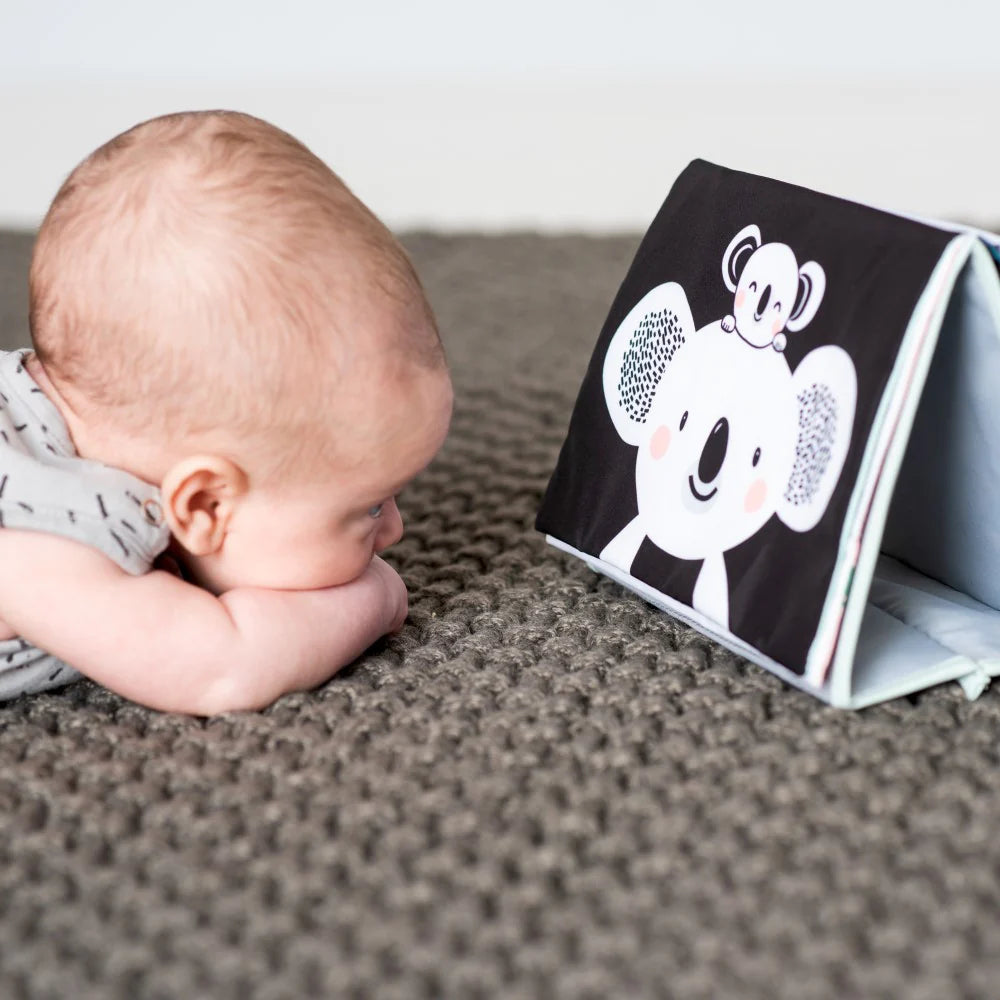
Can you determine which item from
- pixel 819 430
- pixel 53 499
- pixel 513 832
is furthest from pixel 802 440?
pixel 53 499

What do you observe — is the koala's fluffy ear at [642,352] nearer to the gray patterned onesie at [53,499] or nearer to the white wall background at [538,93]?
the gray patterned onesie at [53,499]

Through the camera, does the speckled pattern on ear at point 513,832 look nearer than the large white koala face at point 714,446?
Yes

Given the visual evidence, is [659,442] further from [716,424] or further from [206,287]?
[206,287]

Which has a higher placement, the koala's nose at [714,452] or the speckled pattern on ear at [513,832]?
the koala's nose at [714,452]

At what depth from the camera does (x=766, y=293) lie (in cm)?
76

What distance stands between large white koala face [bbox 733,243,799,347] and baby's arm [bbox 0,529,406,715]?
0.29m

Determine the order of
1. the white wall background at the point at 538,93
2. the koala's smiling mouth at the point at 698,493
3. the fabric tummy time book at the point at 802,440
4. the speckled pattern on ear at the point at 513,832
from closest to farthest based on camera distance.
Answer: the speckled pattern on ear at the point at 513,832 → the fabric tummy time book at the point at 802,440 → the koala's smiling mouth at the point at 698,493 → the white wall background at the point at 538,93

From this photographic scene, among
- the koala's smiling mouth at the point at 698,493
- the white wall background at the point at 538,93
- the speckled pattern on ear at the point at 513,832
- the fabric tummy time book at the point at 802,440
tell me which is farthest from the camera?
the white wall background at the point at 538,93

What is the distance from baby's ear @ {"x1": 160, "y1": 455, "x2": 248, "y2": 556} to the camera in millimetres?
700

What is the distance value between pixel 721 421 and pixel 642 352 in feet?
0.31

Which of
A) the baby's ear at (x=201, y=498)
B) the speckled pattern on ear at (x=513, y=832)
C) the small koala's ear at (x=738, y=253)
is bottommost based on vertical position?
the speckled pattern on ear at (x=513, y=832)

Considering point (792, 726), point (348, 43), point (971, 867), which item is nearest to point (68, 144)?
point (348, 43)

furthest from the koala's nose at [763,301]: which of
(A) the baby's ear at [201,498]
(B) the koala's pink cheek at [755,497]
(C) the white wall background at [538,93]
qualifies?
(C) the white wall background at [538,93]

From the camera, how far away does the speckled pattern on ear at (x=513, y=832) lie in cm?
52
